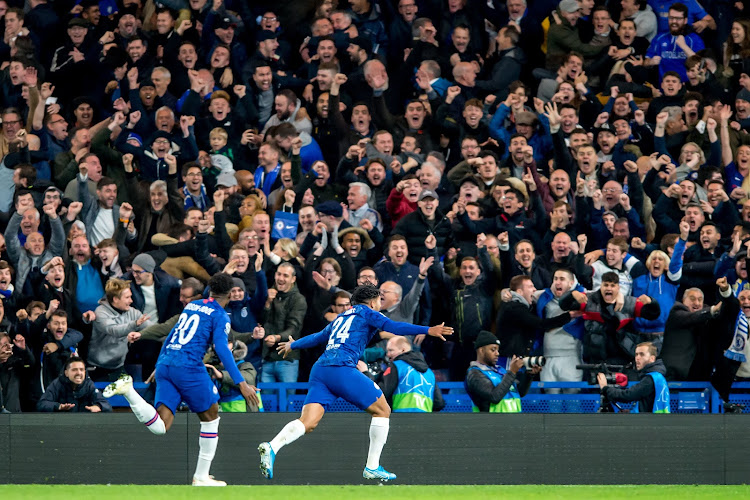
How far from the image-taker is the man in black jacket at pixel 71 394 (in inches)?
449

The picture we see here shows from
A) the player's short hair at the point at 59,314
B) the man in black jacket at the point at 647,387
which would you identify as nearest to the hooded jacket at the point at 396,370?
the man in black jacket at the point at 647,387

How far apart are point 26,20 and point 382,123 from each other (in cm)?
543

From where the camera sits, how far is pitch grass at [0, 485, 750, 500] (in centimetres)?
905

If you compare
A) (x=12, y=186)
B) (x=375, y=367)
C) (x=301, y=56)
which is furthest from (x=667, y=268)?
(x=12, y=186)

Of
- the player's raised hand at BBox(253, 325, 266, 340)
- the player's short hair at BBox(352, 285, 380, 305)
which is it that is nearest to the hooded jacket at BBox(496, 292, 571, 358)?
the player's raised hand at BBox(253, 325, 266, 340)

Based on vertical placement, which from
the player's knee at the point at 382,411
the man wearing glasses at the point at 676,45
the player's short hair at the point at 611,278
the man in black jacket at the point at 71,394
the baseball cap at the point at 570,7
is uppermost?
the baseball cap at the point at 570,7

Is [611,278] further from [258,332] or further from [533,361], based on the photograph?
[258,332]

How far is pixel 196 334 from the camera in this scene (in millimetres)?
10039

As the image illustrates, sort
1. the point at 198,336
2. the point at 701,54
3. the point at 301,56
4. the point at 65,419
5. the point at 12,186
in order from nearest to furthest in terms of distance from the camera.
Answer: the point at 198,336 < the point at 65,419 < the point at 12,186 < the point at 701,54 < the point at 301,56

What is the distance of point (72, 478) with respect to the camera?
11211 millimetres

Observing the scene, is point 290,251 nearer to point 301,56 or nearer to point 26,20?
point 301,56

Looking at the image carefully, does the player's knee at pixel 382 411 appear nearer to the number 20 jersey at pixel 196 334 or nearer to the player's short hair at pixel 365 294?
the player's short hair at pixel 365 294

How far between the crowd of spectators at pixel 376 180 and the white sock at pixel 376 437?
5.02 ft

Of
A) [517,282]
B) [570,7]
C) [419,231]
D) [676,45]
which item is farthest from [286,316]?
[676,45]
